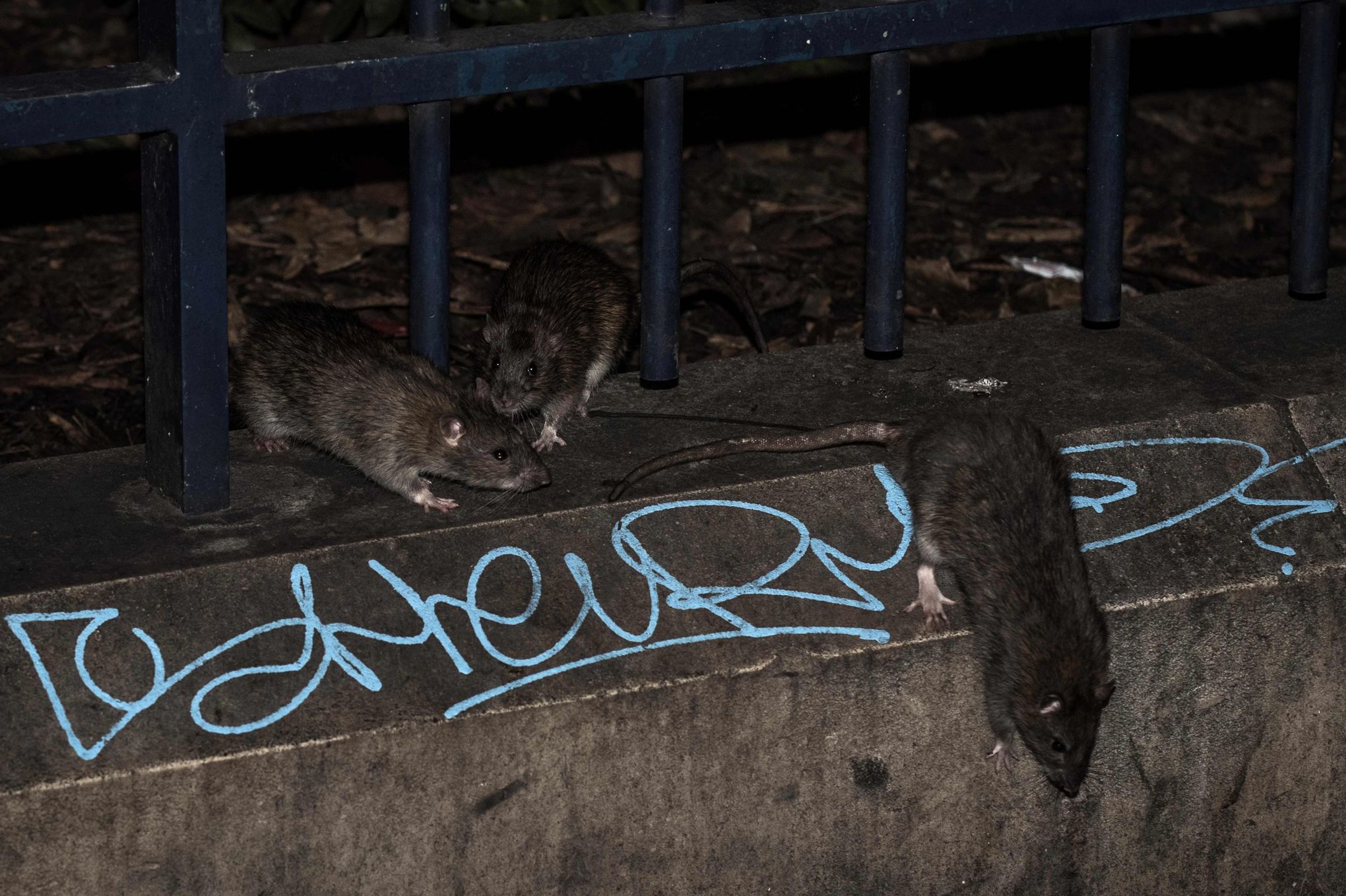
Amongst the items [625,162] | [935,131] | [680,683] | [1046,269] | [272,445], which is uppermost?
[935,131]

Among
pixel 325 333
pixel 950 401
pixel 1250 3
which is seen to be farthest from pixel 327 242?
pixel 1250 3

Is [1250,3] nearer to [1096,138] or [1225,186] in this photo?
[1096,138]

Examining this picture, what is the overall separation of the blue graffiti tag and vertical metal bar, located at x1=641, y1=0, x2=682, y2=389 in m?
0.80

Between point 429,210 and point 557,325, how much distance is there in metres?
1.48

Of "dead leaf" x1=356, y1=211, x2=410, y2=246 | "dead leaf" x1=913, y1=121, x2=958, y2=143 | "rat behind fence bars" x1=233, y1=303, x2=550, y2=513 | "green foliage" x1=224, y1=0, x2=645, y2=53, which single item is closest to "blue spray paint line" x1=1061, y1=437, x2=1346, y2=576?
"rat behind fence bars" x1=233, y1=303, x2=550, y2=513

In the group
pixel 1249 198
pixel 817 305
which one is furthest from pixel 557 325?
pixel 1249 198

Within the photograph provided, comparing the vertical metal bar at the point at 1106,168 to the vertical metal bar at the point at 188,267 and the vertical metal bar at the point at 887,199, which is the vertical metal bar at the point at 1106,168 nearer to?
the vertical metal bar at the point at 887,199

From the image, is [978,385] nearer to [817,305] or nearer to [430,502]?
[430,502]

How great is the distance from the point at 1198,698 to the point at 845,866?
1.12 m

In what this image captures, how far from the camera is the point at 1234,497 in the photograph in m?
5.74

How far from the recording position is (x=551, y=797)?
4.97 meters

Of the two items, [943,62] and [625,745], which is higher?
[943,62]

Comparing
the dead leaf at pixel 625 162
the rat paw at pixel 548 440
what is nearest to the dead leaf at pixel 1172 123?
the dead leaf at pixel 625 162

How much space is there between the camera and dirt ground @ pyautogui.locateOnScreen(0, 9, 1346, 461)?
26.7 feet
